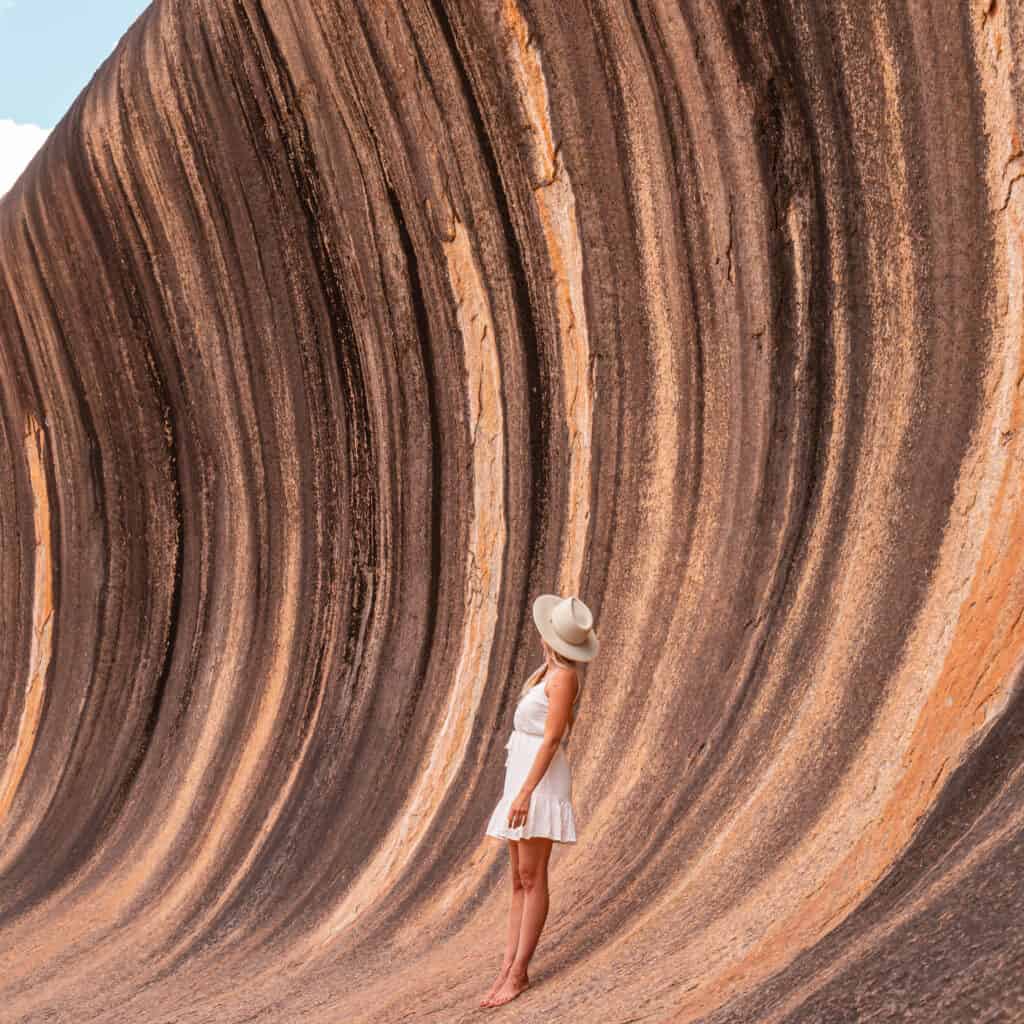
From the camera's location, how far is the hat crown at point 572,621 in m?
3.76

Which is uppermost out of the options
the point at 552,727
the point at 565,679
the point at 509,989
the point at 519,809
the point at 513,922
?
the point at 565,679

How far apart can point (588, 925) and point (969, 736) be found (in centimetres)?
134

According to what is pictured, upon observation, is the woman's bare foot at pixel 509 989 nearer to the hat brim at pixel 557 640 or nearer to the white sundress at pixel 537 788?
the white sundress at pixel 537 788

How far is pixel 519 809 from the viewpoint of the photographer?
3.60 meters

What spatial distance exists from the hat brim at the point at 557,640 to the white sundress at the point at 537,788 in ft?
0.40

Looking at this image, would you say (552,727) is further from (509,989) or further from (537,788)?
(509,989)

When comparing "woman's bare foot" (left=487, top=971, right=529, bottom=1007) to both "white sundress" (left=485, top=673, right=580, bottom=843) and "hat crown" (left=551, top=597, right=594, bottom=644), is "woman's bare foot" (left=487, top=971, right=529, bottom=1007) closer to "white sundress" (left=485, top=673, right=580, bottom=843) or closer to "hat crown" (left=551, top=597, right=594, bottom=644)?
"white sundress" (left=485, top=673, right=580, bottom=843)

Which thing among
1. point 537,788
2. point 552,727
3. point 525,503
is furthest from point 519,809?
point 525,503

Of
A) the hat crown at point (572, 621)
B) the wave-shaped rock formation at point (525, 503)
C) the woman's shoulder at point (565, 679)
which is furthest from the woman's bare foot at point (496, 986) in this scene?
the hat crown at point (572, 621)

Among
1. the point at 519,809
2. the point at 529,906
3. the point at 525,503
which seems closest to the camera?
the point at 519,809

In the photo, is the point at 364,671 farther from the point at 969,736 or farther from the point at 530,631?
the point at 969,736

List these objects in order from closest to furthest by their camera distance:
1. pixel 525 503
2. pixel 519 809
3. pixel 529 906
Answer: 1. pixel 519 809
2. pixel 529 906
3. pixel 525 503

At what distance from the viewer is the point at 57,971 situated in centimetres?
632

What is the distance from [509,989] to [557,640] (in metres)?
0.95
